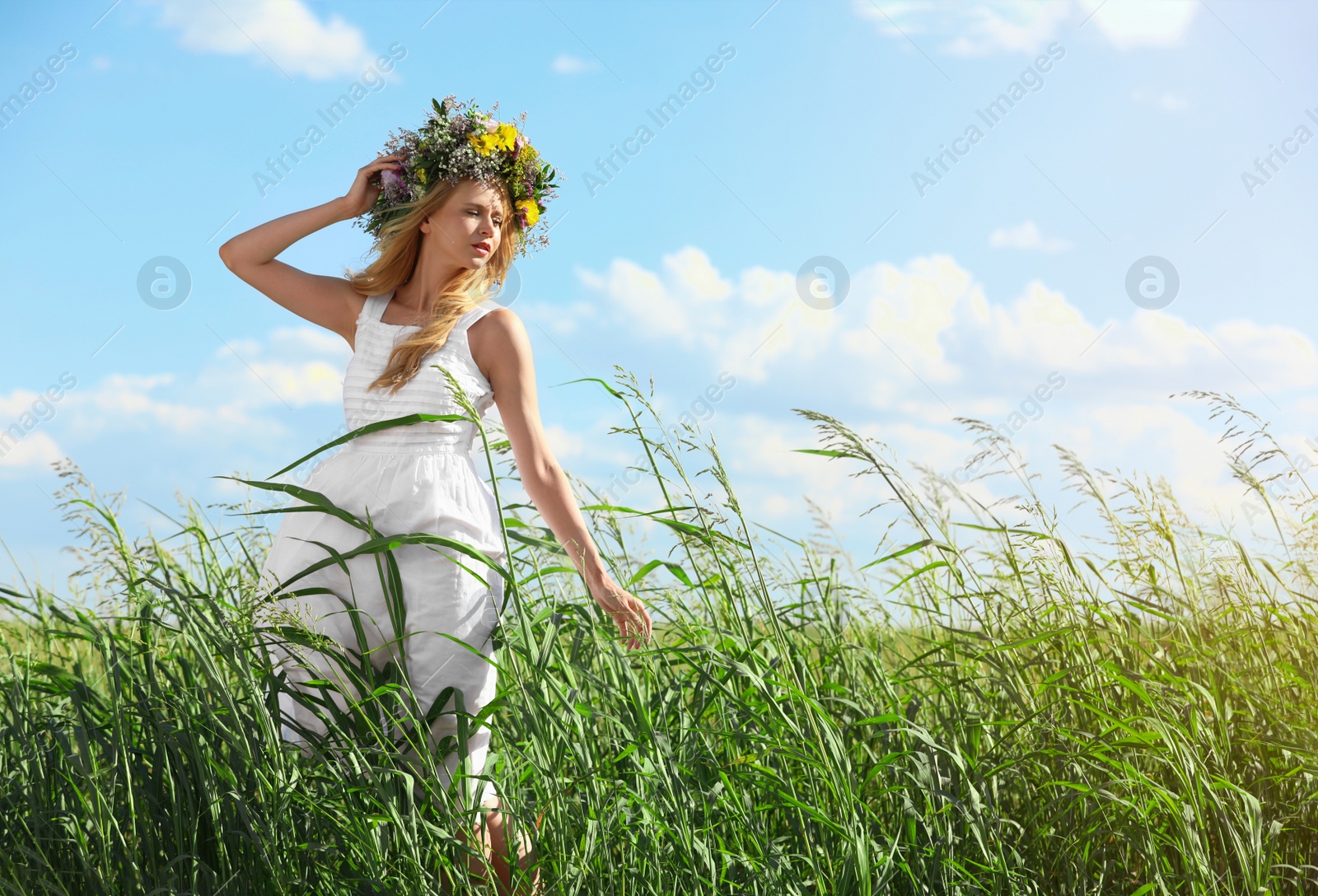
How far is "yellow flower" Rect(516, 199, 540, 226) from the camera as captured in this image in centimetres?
299

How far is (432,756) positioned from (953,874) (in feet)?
3.61

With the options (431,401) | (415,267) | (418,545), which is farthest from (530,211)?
(418,545)

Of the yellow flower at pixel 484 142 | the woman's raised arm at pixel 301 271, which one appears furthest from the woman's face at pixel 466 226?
the woman's raised arm at pixel 301 271

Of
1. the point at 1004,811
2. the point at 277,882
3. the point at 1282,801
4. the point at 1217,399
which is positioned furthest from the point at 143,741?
the point at 1217,399

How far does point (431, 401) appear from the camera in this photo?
8.21 feet

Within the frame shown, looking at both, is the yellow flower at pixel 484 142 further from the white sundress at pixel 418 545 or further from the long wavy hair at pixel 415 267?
the white sundress at pixel 418 545

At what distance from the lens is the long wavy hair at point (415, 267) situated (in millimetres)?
2605

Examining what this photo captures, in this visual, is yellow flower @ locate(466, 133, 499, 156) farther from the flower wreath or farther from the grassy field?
the grassy field

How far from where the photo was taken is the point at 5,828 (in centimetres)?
191

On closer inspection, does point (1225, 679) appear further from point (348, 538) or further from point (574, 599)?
point (348, 538)

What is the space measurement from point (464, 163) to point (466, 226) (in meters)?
0.23

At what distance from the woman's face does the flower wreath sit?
66mm

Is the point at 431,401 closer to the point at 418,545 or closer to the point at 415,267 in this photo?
the point at 418,545

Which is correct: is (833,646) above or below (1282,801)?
above
